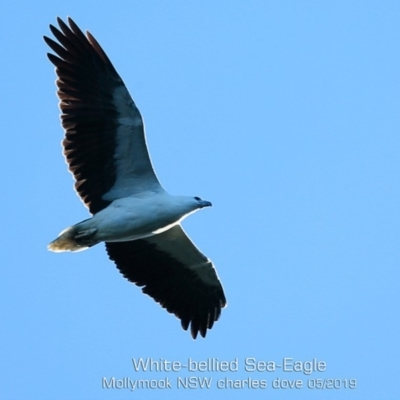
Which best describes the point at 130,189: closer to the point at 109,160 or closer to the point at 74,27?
the point at 109,160

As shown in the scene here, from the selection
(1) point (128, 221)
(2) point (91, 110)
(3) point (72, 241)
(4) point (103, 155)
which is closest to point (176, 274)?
(1) point (128, 221)

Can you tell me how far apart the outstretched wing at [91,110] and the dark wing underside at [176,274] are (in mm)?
1853

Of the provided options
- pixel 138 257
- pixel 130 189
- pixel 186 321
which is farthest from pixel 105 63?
pixel 186 321

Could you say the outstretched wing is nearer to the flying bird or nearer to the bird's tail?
the flying bird

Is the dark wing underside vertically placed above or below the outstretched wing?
below

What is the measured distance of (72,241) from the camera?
1645 cm

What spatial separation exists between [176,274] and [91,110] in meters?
3.67

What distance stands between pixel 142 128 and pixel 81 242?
2113 millimetres

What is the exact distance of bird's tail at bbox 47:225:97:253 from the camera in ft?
53.6

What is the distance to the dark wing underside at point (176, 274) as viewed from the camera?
17984 millimetres

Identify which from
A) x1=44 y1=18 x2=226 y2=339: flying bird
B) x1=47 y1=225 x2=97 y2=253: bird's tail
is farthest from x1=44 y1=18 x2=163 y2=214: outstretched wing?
x1=47 y1=225 x2=97 y2=253: bird's tail

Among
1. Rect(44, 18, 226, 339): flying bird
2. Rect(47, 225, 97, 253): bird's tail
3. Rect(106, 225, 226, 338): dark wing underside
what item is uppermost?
Rect(44, 18, 226, 339): flying bird

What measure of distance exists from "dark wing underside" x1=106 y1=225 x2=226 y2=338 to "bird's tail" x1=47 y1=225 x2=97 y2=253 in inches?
57.8

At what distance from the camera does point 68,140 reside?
16.4 metres
